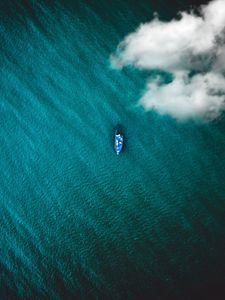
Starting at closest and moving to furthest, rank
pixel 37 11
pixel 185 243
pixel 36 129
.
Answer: pixel 185 243
pixel 36 129
pixel 37 11

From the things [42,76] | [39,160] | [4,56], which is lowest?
[39,160]

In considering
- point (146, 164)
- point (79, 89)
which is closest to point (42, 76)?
point (79, 89)

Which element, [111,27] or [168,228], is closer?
[168,228]

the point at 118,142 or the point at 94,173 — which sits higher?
the point at 118,142

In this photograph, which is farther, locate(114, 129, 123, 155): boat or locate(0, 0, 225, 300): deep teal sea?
locate(114, 129, 123, 155): boat

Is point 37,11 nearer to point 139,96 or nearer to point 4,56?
point 4,56

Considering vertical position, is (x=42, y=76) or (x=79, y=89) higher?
(x=42, y=76)

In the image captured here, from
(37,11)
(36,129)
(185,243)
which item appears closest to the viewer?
(185,243)

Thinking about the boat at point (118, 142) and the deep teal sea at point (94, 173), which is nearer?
the deep teal sea at point (94, 173)
